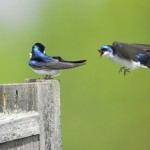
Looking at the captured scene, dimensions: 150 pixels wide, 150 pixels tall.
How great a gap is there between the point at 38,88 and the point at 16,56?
412cm

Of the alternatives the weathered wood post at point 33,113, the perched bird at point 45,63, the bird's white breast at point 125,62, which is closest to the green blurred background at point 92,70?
the bird's white breast at point 125,62

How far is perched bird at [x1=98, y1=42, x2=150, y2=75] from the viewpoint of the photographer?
306cm

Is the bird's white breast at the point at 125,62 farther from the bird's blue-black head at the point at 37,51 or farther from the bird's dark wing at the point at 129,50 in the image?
the bird's blue-black head at the point at 37,51

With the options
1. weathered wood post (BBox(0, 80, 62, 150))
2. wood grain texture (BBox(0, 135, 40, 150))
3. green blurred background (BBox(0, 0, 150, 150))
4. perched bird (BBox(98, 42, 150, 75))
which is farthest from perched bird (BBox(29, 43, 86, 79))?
green blurred background (BBox(0, 0, 150, 150))

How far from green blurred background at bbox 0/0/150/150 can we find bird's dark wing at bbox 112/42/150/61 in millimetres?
2355

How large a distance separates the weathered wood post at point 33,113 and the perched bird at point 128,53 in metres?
0.96

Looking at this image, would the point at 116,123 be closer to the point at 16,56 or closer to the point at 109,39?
→ the point at 109,39

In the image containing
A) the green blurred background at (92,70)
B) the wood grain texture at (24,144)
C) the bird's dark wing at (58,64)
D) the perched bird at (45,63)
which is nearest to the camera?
the wood grain texture at (24,144)

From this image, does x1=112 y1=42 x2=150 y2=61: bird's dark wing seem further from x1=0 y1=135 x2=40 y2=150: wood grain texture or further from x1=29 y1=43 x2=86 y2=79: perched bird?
x1=0 y1=135 x2=40 y2=150: wood grain texture

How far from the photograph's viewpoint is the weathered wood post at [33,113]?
206cm

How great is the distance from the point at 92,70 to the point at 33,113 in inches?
145

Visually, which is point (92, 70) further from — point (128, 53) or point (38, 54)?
point (38, 54)

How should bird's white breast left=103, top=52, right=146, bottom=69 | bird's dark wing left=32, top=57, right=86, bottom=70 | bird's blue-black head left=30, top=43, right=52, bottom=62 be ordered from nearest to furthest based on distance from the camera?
bird's dark wing left=32, top=57, right=86, bottom=70 < bird's blue-black head left=30, top=43, right=52, bottom=62 < bird's white breast left=103, top=52, right=146, bottom=69

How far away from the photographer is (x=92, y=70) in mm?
5758
